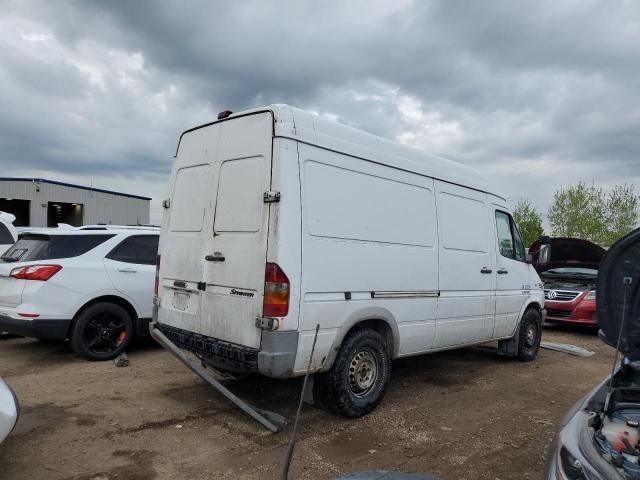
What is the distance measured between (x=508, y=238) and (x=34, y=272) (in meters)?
6.09

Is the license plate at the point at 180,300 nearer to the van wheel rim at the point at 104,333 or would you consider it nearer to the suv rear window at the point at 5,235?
the van wheel rim at the point at 104,333

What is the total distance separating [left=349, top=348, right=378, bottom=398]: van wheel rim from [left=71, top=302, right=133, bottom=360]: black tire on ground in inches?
139

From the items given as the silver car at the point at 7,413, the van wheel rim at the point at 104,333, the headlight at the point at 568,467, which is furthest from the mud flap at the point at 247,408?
the headlight at the point at 568,467

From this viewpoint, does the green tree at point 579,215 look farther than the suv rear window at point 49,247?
Yes

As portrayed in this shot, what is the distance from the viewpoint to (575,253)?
1203 cm

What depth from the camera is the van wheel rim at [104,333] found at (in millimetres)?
6398

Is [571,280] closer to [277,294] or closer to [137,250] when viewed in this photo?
[137,250]

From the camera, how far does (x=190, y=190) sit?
4863 mm

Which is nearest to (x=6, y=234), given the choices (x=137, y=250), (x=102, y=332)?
(x=137, y=250)

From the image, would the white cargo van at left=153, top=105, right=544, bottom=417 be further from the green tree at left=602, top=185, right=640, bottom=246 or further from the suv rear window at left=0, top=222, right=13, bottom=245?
the green tree at left=602, top=185, right=640, bottom=246

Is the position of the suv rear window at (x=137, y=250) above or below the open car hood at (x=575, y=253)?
below

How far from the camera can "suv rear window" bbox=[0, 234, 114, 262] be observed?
6.25 meters

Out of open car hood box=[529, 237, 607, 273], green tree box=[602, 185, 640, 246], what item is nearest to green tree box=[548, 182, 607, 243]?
green tree box=[602, 185, 640, 246]

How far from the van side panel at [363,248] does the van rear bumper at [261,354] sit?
123 millimetres
